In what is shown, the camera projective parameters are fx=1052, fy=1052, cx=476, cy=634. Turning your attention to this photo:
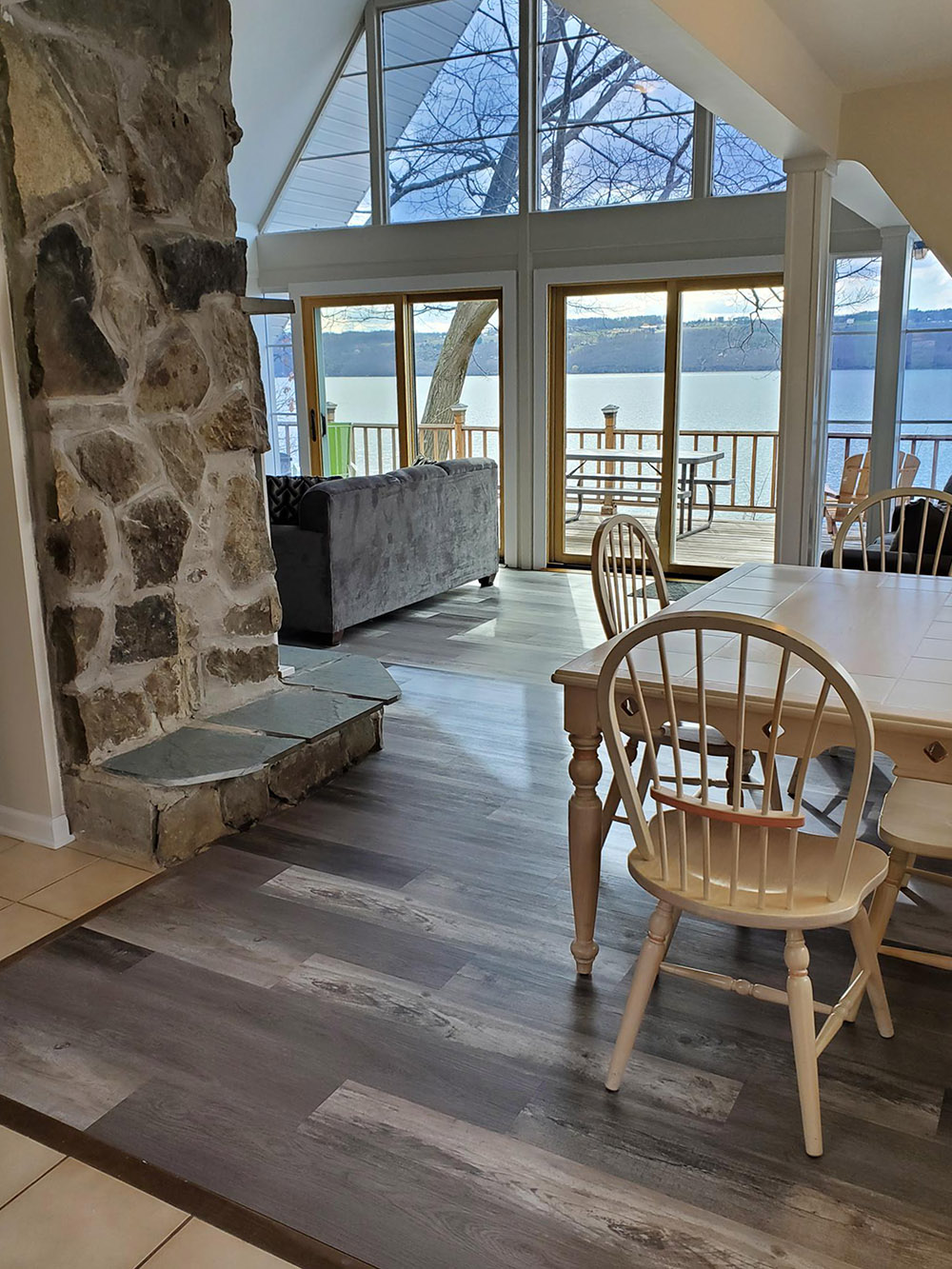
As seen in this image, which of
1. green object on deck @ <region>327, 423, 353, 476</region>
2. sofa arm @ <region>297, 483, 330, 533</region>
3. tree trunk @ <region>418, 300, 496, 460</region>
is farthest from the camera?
green object on deck @ <region>327, 423, 353, 476</region>

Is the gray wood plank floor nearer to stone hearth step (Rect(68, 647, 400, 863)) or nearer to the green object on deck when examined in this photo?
stone hearth step (Rect(68, 647, 400, 863))

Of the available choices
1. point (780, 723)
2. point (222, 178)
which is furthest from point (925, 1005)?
point (222, 178)

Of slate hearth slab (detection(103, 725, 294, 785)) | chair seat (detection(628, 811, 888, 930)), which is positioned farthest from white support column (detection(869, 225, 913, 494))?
chair seat (detection(628, 811, 888, 930))

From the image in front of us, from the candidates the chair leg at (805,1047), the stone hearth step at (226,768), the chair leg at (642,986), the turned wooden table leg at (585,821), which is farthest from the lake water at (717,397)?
the chair leg at (805,1047)

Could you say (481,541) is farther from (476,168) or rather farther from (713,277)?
(476,168)

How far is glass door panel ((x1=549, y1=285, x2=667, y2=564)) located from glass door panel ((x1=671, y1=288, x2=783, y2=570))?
19 centimetres

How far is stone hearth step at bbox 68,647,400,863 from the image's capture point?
117 inches

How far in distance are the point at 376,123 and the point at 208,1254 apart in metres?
7.82

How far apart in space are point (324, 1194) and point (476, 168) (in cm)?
709

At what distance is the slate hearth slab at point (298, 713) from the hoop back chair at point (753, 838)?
59.3 inches

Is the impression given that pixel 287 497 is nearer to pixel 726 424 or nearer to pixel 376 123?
pixel 726 424

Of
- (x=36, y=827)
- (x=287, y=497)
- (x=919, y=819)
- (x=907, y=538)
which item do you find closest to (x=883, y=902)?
(x=919, y=819)

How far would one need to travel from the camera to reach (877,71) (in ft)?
13.7

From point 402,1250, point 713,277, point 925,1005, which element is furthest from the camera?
point 713,277
